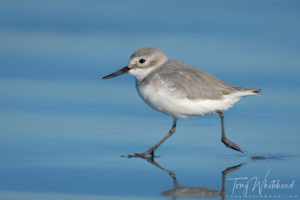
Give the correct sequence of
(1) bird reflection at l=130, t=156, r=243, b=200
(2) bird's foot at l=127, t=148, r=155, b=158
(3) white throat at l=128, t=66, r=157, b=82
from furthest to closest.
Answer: (3) white throat at l=128, t=66, r=157, b=82 → (2) bird's foot at l=127, t=148, r=155, b=158 → (1) bird reflection at l=130, t=156, r=243, b=200

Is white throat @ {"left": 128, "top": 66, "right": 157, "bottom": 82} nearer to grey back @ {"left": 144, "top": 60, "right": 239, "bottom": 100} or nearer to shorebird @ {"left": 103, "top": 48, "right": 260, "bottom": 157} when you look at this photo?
shorebird @ {"left": 103, "top": 48, "right": 260, "bottom": 157}

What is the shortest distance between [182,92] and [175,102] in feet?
0.53

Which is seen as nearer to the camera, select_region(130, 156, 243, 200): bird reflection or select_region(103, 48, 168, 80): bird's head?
select_region(130, 156, 243, 200): bird reflection

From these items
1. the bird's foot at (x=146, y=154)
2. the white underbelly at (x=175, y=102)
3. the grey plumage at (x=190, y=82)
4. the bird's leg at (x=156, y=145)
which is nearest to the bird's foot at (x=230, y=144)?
the white underbelly at (x=175, y=102)

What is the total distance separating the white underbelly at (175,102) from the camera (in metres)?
8.54

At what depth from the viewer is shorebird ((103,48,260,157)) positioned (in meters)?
8.55

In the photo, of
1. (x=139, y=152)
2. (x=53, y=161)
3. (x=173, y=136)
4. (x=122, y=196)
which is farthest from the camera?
(x=173, y=136)

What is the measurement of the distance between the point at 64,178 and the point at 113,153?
1190mm

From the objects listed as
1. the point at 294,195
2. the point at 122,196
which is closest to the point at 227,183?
the point at 294,195

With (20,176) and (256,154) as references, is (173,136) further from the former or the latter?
(20,176)

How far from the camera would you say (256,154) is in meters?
8.40

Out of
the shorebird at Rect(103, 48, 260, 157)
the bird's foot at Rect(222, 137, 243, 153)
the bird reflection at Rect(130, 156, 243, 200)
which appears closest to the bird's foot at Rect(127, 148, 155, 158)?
the shorebird at Rect(103, 48, 260, 157)

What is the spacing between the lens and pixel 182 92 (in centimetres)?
856

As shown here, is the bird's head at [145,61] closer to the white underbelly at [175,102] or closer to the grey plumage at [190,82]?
the grey plumage at [190,82]
